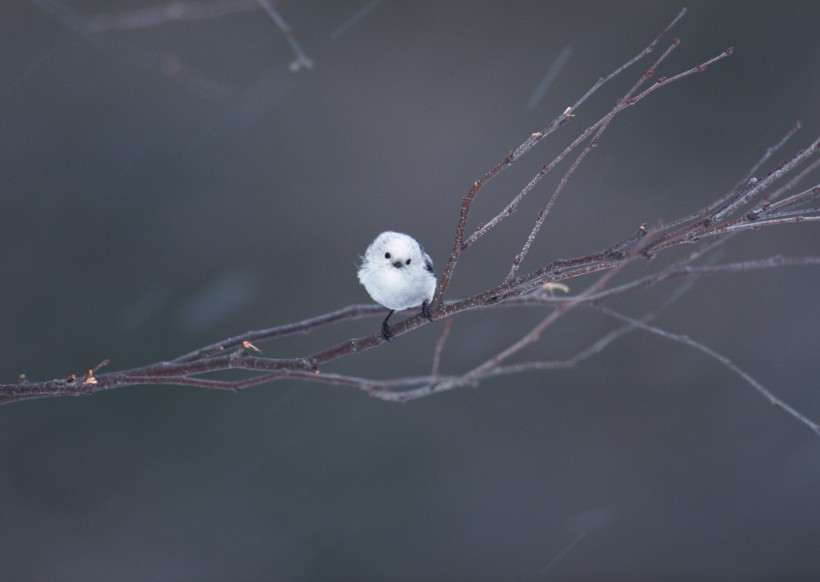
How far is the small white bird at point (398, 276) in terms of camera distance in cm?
138

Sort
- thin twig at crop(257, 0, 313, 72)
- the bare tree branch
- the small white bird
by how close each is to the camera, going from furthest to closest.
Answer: the small white bird → thin twig at crop(257, 0, 313, 72) → the bare tree branch

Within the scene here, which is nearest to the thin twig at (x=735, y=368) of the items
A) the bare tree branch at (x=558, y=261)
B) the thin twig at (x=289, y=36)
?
the bare tree branch at (x=558, y=261)

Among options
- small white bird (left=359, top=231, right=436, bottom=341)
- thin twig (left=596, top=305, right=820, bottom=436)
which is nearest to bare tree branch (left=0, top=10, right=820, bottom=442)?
thin twig (left=596, top=305, right=820, bottom=436)

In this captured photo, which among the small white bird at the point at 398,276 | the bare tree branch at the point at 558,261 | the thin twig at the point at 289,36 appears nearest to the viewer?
the bare tree branch at the point at 558,261

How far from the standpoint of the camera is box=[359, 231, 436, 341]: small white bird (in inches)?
54.2

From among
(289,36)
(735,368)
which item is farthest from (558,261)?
(289,36)

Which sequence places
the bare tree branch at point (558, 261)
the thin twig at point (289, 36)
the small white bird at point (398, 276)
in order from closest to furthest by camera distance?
the bare tree branch at point (558, 261) → the thin twig at point (289, 36) → the small white bird at point (398, 276)

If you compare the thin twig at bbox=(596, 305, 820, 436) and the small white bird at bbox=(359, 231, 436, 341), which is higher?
the small white bird at bbox=(359, 231, 436, 341)

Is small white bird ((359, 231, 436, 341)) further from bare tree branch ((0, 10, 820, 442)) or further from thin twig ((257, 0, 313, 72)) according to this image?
thin twig ((257, 0, 313, 72))

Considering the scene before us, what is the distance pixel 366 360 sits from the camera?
2.72 metres

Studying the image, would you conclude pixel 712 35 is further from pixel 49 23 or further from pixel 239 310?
pixel 49 23

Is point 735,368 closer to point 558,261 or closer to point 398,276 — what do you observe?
point 558,261

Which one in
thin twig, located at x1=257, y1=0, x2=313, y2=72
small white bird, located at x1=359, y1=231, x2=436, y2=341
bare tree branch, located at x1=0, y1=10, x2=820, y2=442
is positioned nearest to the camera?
bare tree branch, located at x1=0, y1=10, x2=820, y2=442

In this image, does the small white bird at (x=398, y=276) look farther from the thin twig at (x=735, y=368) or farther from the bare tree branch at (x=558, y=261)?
the thin twig at (x=735, y=368)
